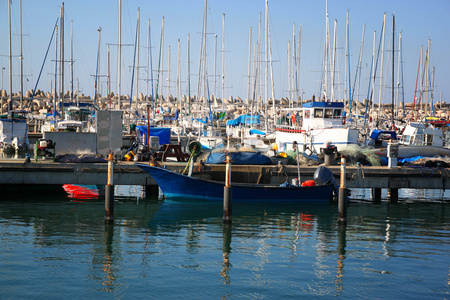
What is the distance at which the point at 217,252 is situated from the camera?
1573 cm

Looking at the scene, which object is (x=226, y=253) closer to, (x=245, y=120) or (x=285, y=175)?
(x=285, y=175)

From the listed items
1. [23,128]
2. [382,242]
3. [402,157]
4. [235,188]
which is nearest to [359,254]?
[382,242]

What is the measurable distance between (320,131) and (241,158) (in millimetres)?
8422

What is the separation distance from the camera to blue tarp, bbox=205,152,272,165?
83.4 ft

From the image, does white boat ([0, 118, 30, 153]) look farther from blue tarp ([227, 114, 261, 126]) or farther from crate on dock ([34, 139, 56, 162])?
blue tarp ([227, 114, 261, 126])

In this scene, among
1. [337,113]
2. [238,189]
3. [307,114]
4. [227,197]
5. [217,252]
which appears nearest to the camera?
[217,252]

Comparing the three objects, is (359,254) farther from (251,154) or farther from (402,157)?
(402,157)

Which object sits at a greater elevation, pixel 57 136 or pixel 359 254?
pixel 57 136

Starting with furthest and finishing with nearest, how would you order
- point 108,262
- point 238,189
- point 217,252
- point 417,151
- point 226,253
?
point 417,151
point 238,189
point 217,252
point 226,253
point 108,262

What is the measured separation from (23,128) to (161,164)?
16.3 metres

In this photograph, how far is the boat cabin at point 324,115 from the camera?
33.5m

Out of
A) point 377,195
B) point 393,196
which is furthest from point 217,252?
point 393,196

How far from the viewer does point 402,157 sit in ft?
98.9

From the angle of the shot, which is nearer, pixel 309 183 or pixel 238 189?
pixel 238 189
